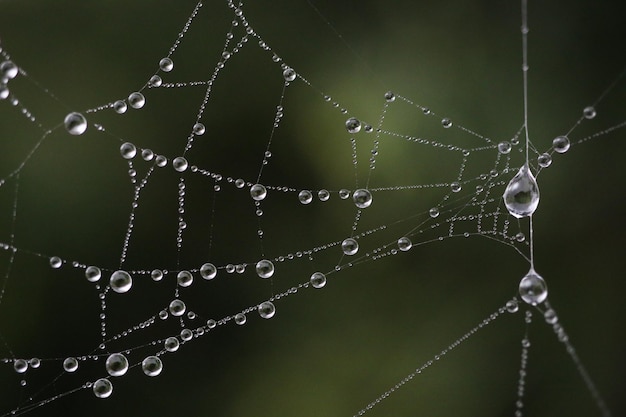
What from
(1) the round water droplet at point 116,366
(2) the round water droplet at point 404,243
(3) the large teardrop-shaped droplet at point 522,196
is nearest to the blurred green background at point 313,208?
(2) the round water droplet at point 404,243

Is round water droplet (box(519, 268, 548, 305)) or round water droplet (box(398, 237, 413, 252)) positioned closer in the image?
round water droplet (box(519, 268, 548, 305))

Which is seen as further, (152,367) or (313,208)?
(313,208)

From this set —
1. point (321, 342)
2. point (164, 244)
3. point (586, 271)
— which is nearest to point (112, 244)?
point (164, 244)

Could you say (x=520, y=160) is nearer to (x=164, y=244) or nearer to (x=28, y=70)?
(x=164, y=244)

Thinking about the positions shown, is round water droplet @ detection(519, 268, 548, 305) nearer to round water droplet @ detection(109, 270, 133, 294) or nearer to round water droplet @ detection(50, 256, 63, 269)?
round water droplet @ detection(109, 270, 133, 294)

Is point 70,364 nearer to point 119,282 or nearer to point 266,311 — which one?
point 119,282

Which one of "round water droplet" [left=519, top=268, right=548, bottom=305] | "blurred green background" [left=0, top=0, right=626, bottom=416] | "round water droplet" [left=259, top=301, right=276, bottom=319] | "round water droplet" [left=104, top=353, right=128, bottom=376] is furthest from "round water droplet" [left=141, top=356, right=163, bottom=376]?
"round water droplet" [left=519, top=268, right=548, bottom=305]

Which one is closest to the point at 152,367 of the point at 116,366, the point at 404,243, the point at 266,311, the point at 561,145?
the point at 116,366

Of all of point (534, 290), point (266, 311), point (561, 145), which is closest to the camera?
point (534, 290)

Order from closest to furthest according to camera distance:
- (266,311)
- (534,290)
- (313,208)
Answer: (534,290), (266,311), (313,208)
